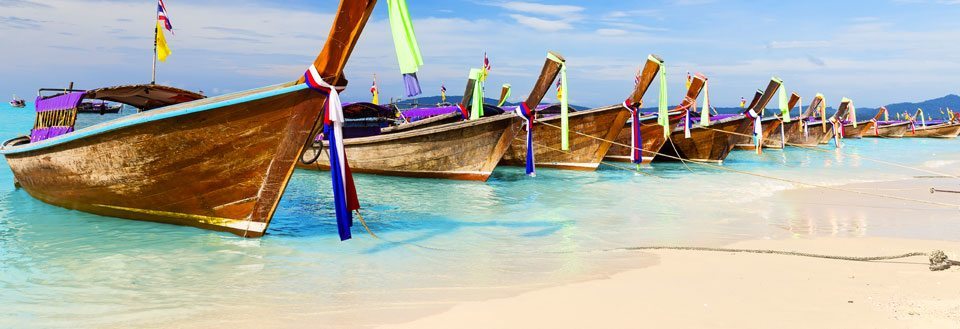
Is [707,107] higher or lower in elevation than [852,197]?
higher

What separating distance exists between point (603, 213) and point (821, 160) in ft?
56.2

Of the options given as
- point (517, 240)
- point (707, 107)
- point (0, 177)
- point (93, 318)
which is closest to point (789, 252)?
point (517, 240)

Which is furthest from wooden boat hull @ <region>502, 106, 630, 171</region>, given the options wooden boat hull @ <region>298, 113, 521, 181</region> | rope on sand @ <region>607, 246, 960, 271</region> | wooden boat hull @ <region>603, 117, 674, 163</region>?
Result: rope on sand @ <region>607, 246, 960, 271</region>

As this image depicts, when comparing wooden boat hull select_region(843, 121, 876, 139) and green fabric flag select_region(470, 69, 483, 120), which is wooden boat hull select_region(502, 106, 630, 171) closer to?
green fabric flag select_region(470, 69, 483, 120)

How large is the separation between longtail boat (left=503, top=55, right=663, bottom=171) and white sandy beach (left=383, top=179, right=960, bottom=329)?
9041 mm

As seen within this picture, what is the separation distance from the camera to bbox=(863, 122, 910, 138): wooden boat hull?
46312mm

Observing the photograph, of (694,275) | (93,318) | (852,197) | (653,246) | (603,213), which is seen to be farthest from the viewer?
(852,197)

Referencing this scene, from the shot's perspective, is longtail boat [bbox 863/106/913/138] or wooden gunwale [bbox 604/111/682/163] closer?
wooden gunwale [bbox 604/111/682/163]

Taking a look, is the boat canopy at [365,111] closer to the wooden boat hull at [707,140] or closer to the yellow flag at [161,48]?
the yellow flag at [161,48]

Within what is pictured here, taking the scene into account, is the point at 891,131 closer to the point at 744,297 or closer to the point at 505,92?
the point at 505,92

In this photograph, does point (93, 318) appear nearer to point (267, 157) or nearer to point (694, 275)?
point (267, 157)

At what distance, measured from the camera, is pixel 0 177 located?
16.1m

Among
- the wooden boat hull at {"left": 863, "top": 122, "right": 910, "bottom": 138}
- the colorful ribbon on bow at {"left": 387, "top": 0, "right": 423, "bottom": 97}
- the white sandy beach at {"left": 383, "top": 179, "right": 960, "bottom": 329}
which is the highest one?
the colorful ribbon on bow at {"left": 387, "top": 0, "right": 423, "bottom": 97}

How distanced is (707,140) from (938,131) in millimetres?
36270
